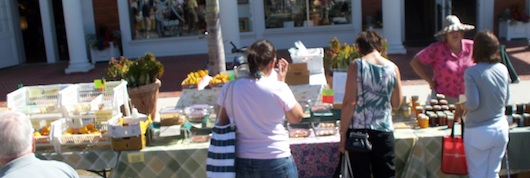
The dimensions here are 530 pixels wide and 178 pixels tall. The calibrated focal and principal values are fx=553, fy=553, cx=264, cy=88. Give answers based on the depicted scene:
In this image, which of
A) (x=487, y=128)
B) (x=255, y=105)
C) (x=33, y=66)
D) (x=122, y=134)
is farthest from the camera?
(x=33, y=66)

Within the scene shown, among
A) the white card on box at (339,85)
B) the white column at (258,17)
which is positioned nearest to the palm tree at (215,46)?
the white card on box at (339,85)

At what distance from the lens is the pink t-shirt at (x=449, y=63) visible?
189 inches

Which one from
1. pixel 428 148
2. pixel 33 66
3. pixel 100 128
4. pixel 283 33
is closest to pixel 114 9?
pixel 33 66

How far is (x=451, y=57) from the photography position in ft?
15.7

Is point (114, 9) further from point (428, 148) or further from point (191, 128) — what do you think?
point (428, 148)

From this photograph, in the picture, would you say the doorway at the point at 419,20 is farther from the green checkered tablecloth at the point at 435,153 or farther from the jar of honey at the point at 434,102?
the green checkered tablecloth at the point at 435,153

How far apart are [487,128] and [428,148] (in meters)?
0.60

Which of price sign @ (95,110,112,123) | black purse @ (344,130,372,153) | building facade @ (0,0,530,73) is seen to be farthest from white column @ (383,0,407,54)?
black purse @ (344,130,372,153)

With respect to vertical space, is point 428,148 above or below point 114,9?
below

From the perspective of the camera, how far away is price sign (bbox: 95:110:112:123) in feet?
15.7

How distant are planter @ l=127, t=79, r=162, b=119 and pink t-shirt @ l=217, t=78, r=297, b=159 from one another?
10.8 ft

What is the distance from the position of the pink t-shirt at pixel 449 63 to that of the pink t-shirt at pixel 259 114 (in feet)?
6.47

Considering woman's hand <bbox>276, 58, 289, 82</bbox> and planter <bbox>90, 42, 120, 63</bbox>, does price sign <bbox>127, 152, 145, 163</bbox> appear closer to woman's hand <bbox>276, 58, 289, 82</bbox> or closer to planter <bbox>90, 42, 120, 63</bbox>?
woman's hand <bbox>276, 58, 289, 82</bbox>

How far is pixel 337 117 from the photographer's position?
468cm
